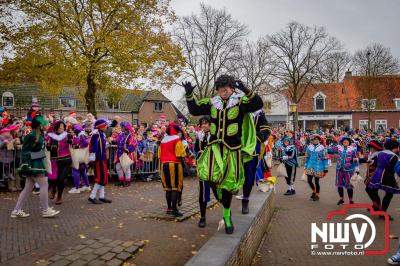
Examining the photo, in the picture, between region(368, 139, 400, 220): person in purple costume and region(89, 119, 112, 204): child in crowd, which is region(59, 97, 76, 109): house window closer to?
Result: region(89, 119, 112, 204): child in crowd

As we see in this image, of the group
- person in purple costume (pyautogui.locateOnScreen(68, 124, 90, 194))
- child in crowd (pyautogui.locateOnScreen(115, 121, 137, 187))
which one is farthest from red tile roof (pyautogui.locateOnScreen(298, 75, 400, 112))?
person in purple costume (pyautogui.locateOnScreen(68, 124, 90, 194))

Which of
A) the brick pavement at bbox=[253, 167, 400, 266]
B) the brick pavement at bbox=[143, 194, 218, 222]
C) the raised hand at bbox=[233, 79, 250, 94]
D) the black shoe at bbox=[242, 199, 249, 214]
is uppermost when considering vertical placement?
the raised hand at bbox=[233, 79, 250, 94]

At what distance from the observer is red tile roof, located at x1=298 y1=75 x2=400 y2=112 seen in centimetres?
4569

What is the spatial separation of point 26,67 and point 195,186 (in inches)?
462

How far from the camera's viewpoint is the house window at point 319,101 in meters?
49.3

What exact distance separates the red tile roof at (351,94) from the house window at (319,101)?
0.41m

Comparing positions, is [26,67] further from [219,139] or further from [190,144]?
[219,139]

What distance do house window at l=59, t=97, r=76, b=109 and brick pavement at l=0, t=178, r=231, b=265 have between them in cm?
3580

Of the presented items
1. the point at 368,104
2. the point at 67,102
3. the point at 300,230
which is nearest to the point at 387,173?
the point at 300,230

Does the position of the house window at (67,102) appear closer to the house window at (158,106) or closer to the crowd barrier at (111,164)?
the house window at (158,106)

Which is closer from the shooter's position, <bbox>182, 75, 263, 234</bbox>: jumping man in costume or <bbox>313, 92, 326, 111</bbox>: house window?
<bbox>182, 75, 263, 234</bbox>: jumping man in costume

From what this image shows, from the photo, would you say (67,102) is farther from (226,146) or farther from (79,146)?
(226,146)

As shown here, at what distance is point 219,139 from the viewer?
517 cm

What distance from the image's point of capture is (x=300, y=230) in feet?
23.5
